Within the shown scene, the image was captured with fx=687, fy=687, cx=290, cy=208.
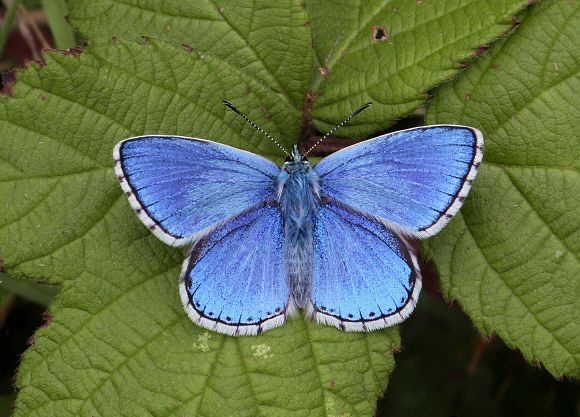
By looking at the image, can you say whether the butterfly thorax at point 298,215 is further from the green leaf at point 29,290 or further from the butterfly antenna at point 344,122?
the green leaf at point 29,290

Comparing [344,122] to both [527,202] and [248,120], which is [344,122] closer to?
[248,120]

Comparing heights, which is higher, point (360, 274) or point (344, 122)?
point (344, 122)

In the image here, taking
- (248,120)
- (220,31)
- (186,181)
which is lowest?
(186,181)

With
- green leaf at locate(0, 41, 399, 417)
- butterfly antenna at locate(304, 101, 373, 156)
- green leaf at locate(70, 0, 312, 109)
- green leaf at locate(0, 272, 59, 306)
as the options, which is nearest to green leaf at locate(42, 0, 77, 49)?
green leaf at locate(70, 0, 312, 109)

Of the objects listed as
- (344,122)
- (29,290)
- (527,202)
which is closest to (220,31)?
(344,122)

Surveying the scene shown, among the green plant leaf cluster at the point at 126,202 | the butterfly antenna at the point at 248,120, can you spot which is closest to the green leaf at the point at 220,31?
the green plant leaf cluster at the point at 126,202

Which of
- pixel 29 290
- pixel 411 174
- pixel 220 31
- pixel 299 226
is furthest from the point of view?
pixel 29 290
